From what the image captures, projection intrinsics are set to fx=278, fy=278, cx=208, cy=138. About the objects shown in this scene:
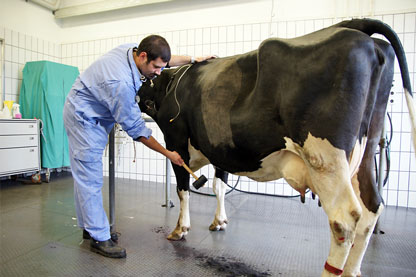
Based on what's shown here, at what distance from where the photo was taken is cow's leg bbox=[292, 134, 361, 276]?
120 cm

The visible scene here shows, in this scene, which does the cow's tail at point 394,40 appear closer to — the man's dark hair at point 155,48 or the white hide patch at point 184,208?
the man's dark hair at point 155,48

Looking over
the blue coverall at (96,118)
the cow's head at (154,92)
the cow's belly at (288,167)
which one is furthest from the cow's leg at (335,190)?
the cow's head at (154,92)

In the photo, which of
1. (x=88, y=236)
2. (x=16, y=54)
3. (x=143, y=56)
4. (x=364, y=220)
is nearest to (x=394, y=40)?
(x=364, y=220)

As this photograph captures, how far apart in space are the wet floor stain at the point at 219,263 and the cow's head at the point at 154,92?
1.10 metres

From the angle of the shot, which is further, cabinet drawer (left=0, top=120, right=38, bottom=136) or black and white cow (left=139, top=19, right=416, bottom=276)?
cabinet drawer (left=0, top=120, right=38, bottom=136)

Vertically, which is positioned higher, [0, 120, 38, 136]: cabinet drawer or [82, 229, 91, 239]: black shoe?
[0, 120, 38, 136]: cabinet drawer

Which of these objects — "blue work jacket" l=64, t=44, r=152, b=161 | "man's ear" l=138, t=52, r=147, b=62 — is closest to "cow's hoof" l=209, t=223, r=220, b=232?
"blue work jacket" l=64, t=44, r=152, b=161

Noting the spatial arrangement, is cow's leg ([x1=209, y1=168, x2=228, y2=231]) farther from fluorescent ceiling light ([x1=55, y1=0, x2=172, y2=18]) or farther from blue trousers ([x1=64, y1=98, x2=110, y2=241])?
fluorescent ceiling light ([x1=55, y1=0, x2=172, y2=18])

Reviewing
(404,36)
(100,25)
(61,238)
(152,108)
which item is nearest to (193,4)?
(100,25)

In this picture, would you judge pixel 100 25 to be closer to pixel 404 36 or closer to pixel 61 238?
pixel 61 238

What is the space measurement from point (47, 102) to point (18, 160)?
91 cm

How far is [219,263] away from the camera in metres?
1.75

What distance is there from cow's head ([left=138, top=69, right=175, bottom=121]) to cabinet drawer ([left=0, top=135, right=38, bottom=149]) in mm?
2238

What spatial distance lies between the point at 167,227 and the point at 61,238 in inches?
32.1
